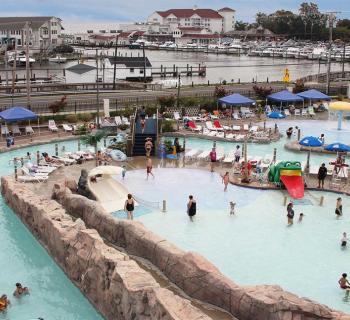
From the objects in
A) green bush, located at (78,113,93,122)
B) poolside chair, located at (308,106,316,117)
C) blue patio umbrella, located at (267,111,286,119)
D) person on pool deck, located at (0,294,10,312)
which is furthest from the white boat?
person on pool deck, located at (0,294,10,312)

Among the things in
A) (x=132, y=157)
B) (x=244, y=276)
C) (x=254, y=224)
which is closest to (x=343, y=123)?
(x=132, y=157)

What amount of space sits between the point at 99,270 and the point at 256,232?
251 inches

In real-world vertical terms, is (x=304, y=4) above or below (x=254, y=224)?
above

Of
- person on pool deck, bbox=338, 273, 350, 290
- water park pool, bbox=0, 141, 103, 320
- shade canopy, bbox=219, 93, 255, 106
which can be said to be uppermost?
shade canopy, bbox=219, 93, 255, 106

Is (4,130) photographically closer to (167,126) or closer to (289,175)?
(167,126)

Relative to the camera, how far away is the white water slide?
752 inches

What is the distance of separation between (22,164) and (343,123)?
21.7 meters

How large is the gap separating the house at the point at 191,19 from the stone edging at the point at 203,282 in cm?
16963

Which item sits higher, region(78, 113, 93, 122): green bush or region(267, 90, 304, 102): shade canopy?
region(267, 90, 304, 102): shade canopy

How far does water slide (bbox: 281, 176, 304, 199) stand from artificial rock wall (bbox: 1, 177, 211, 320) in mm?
8984

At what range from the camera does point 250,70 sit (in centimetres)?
10494

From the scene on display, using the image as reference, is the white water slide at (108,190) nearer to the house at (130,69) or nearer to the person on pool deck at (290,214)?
the person on pool deck at (290,214)

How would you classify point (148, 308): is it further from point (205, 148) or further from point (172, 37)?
point (172, 37)

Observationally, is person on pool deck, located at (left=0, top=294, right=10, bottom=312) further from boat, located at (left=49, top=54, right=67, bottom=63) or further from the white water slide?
boat, located at (left=49, top=54, right=67, bottom=63)
